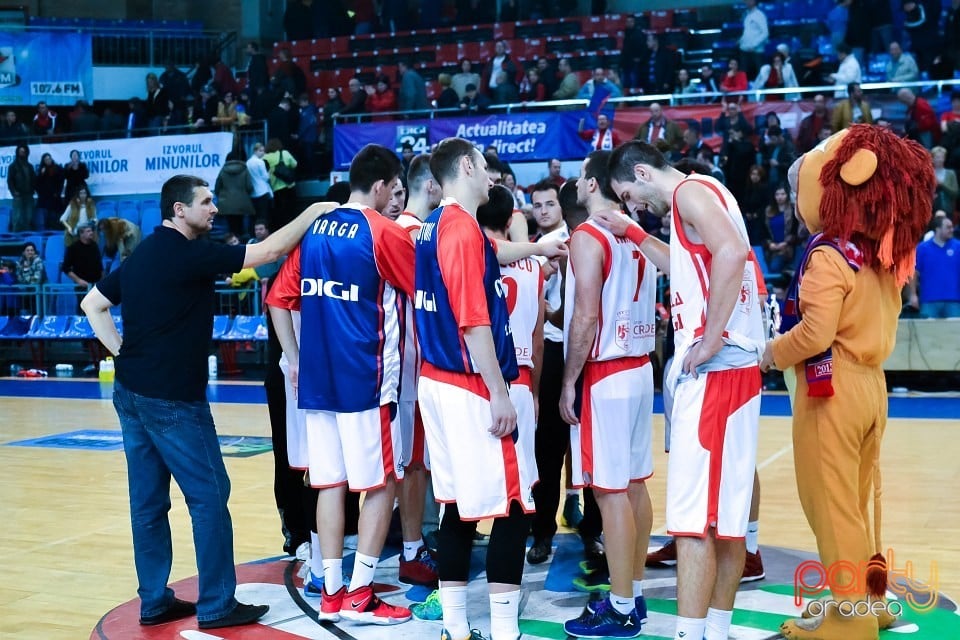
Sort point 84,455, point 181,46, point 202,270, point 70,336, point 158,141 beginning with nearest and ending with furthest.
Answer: point 202,270, point 84,455, point 70,336, point 158,141, point 181,46

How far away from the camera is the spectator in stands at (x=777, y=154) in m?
15.1

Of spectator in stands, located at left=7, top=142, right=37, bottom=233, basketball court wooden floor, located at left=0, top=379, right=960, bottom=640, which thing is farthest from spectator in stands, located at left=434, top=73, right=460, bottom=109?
basketball court wooden floor, located at left=0, top=379, right=960, bottom=640

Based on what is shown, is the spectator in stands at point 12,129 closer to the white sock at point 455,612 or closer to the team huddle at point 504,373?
the team huddle at point 504,373

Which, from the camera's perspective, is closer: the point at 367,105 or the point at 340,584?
the point at 340,584

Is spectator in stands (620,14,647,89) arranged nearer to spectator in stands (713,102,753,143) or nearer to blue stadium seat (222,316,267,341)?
spectator in stands (713,102,753,143)

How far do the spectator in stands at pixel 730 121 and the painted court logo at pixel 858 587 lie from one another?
35.1ft

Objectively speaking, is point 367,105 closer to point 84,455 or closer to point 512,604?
point 84,455

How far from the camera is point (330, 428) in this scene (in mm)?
5238

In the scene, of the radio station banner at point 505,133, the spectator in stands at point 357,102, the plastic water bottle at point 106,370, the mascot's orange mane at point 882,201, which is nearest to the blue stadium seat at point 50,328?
the plastic water bottle at point 106,370

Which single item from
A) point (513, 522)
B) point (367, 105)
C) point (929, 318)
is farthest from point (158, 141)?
Answer: point (513, 522)

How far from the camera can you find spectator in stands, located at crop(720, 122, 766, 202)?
1548 centimetres

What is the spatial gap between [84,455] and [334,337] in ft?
19.1

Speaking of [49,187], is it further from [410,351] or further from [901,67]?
[410,351]

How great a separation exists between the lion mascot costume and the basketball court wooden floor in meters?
0.63
